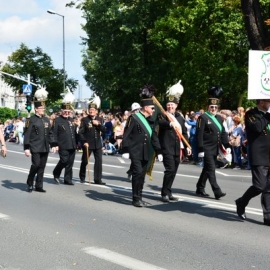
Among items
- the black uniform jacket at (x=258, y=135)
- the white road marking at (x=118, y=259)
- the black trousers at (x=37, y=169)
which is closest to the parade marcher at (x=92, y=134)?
the black trousers at (x=37, y=169)

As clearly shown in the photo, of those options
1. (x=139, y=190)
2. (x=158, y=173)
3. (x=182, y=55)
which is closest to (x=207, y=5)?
(x=182, y=55)

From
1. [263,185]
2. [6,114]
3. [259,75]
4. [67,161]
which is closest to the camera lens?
[259,75]

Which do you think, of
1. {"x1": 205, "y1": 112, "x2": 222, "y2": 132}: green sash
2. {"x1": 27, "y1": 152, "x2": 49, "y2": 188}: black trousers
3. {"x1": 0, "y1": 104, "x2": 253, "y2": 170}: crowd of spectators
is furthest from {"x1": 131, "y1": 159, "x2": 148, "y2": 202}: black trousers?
{"x1": 0, "y1": 104, "x2": 253, "y2": 170}: crowd of spectators

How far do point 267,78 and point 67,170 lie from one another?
608 cm

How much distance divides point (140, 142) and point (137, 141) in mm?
54

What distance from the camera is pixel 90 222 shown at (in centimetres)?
780

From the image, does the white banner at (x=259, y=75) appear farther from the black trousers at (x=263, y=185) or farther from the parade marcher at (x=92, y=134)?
the parade marcher at (x=92, y=134)

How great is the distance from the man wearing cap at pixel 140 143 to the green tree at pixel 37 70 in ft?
154

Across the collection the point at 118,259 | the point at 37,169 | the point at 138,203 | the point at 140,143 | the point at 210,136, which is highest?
the point at 210,136

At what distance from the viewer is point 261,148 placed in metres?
7.58

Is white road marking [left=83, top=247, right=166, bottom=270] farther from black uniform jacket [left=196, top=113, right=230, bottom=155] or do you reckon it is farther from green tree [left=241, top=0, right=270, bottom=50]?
green tree [left=241, top=0, right=270, bottom=50]

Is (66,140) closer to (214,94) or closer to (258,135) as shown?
(214,94)

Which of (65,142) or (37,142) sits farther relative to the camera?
(65,142)

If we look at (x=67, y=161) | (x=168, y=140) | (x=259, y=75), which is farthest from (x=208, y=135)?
(x=67, y=161)
